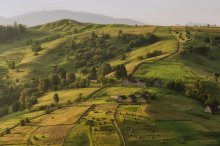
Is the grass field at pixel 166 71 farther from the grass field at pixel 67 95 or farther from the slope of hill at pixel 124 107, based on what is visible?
the grass field at pixel 67 95

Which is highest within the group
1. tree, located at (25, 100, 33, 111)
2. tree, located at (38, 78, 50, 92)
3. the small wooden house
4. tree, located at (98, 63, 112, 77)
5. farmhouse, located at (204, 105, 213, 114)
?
tree, located at (98, 63, 112, 77)

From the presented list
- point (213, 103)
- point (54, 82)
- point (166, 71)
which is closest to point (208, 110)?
point (213, 103)

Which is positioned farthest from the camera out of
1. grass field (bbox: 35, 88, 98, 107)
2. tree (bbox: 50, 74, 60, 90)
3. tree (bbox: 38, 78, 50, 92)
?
tree (bbox: 38, 78, 50, 92)

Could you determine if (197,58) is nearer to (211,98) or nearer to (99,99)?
(211,98)

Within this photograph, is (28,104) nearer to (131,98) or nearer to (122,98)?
(122,98)

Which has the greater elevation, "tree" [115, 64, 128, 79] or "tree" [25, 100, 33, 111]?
"tree" [115, 64, 128, 79]

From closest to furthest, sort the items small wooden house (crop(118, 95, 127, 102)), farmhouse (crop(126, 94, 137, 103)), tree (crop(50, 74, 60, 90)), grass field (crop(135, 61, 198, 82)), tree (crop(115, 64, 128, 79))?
farmhouse (crop(126, 94, 137, 103)) < small wooden house (crop(118, 95, 127, 102)) < grass field (crop(135, 61, 198, 82)) < tree (crop(115, 64, 128, 79)) < tree (crop(50, 74, 60, 90))

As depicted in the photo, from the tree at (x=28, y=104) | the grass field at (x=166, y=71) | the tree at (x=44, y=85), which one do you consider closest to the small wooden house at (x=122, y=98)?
the grass field at (x=166, y=71)

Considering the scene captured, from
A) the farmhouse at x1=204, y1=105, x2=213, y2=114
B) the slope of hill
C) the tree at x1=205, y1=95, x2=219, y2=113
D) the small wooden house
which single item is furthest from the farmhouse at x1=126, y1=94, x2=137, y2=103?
the tree at x1=205, y1=95, x2=219, y2=113

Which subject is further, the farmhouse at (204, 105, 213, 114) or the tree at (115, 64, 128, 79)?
the tree at (115, 64, 128, 79)

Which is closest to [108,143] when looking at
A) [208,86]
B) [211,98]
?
[211,98]

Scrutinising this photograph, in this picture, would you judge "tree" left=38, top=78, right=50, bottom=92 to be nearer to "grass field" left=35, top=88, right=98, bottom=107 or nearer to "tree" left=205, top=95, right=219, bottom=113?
"grass field" left=35, top=88, right=98, bottom=107
